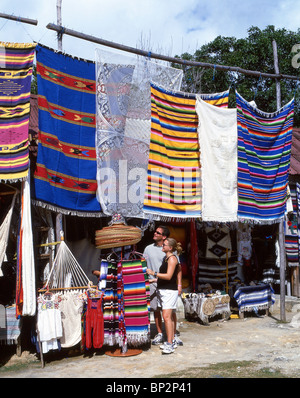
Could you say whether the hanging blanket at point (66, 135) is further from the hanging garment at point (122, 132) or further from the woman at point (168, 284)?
the woman at point (168, 284)

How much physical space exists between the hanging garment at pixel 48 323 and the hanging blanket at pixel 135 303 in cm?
88

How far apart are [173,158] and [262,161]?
198 cm

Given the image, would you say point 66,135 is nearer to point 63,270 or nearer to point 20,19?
point 20,19

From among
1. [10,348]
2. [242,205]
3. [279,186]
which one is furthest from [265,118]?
[10,348]

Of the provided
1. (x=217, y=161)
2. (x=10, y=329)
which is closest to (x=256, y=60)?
(x=217, y=161)

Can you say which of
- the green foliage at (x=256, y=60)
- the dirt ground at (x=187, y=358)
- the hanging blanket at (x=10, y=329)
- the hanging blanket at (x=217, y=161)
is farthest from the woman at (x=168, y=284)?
the green foliage at (x=256, y=60)

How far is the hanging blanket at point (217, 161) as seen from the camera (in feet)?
23.1

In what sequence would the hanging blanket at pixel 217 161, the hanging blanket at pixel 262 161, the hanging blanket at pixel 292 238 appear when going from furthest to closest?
the hanging blanket at pixel 292 238
the hanging blanket at pixel 262 161
the hanging blanket at pixel 217 161

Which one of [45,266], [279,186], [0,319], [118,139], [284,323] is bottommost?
[284,323]

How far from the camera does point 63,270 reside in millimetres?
5805

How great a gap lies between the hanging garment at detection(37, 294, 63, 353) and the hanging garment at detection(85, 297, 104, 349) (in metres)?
0.35
